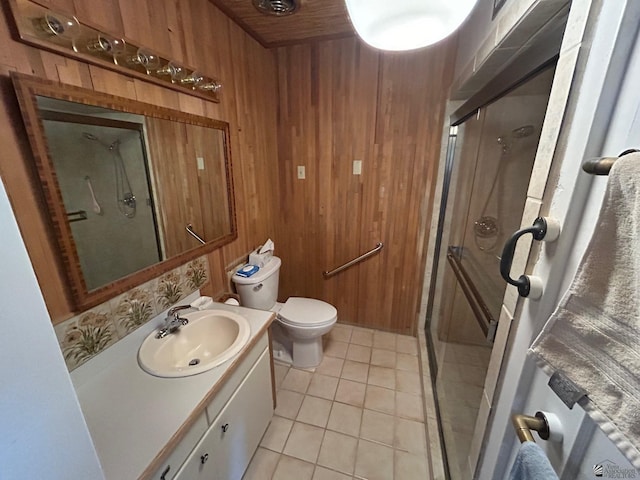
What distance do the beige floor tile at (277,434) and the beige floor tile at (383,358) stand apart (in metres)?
0.80

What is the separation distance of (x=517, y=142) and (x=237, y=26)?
5.76ft

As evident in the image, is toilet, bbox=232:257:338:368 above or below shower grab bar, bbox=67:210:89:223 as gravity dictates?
below

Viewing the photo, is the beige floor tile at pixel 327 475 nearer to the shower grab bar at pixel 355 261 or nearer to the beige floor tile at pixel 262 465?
the beige floor tile at pixel 262 465

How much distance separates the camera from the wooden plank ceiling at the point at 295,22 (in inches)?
59.1

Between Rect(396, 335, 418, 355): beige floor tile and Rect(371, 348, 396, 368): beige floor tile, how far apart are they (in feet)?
0.32

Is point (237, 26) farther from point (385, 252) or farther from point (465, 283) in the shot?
point (465, 283)

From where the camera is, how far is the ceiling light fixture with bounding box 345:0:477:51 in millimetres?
708

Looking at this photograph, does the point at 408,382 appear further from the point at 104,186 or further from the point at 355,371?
the point at 104,186

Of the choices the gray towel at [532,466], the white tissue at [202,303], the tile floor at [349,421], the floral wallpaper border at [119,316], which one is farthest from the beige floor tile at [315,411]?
the gray towel at [532,466]

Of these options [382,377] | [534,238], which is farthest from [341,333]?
[534,238]

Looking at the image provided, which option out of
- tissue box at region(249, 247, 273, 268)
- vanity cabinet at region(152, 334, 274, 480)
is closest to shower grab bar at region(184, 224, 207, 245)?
tissue box at region(249, 247, 273, 268)

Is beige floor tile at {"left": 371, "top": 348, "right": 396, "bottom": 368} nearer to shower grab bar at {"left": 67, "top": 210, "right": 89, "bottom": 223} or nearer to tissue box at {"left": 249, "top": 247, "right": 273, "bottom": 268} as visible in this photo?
tissue box at {"left": 249, "top": 247, "right": 273, "bottom": 268}

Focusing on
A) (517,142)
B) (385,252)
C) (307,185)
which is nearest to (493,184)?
(517,142)

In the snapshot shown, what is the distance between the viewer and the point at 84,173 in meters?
0.95
